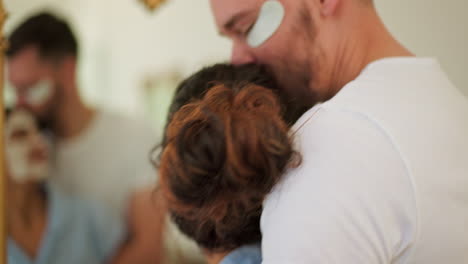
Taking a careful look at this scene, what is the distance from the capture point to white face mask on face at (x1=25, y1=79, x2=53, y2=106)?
0.99 meters

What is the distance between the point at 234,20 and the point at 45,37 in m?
0.56

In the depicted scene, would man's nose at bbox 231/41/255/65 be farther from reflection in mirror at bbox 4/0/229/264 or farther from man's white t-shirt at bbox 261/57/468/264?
reflection in mirror at bbox 4/0/229/264

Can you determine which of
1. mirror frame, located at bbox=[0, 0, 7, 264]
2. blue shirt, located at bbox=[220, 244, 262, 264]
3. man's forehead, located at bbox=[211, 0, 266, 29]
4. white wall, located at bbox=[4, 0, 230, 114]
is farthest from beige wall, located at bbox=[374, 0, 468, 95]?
mirror frame, located at bbox=[0, 0, 7, 264]

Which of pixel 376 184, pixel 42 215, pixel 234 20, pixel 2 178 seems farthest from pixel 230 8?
pixel 42 215

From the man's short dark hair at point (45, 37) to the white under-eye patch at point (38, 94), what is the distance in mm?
56

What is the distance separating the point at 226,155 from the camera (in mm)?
447

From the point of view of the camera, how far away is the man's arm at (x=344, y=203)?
0.42 m

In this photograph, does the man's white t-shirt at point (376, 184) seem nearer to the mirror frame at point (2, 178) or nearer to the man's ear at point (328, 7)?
the man's ear at point (328, 7)

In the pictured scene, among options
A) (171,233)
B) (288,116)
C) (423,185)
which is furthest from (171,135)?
(171,233)

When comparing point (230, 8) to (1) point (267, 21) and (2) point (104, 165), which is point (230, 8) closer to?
(1) point (267, 21)

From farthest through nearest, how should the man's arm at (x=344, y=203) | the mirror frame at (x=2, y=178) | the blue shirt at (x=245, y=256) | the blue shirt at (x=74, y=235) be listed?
the blue shirt at (x=74, y=235), the mirror frame at (x=2, y=178), the blue shirt at (x=245, y=256), the man's arm at (x=344, y=203)

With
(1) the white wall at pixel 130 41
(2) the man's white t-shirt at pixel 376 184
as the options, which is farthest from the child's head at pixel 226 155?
(1) the white wall at pixel 130 41

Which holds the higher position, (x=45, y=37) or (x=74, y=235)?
(x=45, y=37)

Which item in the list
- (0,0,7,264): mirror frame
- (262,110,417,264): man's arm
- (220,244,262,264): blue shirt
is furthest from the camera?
(0,0,7,264): mirror frame
